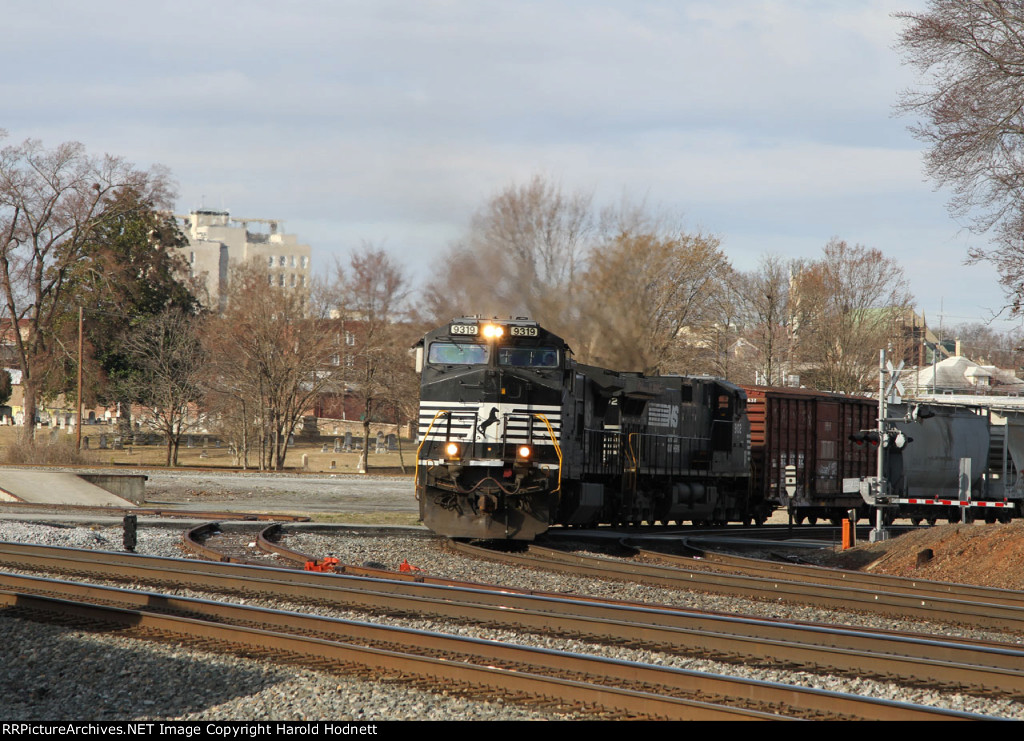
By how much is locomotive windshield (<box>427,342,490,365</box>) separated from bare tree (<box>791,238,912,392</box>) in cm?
3734

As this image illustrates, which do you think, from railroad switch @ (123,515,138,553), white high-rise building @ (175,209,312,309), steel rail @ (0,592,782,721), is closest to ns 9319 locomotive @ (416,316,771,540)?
railroad switch @ (123,515,138,553)

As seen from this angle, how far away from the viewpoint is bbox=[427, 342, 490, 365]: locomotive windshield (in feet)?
55.5

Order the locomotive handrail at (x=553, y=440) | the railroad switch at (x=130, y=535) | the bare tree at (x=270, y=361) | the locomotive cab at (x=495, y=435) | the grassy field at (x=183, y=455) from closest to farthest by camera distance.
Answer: the railroad switch at (x=130, y=535), the locomotive handrail at (x=553, y=440), the locomotive cab at (x=495, y=435), the grassy field at (x=183, y=455), the bare tree at (x=270, y=361)

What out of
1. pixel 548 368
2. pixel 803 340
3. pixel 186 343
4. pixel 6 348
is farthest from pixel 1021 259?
pixel 6 348

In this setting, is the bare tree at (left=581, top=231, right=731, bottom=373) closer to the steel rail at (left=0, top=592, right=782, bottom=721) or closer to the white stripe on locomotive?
the white stripe on locomotive

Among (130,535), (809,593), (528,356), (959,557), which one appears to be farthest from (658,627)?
(130,535)

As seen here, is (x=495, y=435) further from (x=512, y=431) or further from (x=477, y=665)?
(x=477, y=665)

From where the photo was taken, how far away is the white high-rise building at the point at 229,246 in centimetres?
12388

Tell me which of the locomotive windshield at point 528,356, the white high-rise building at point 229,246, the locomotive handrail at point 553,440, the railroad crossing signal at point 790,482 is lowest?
the railroad crossing signal at point 790,482

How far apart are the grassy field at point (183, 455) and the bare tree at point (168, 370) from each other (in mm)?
1971

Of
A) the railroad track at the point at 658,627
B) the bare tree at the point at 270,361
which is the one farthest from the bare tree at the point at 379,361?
the railroad track at the point at 658,627

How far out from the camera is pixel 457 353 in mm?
17125

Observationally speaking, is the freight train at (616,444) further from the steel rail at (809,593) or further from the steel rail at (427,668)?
the steel rail at (427,668)
